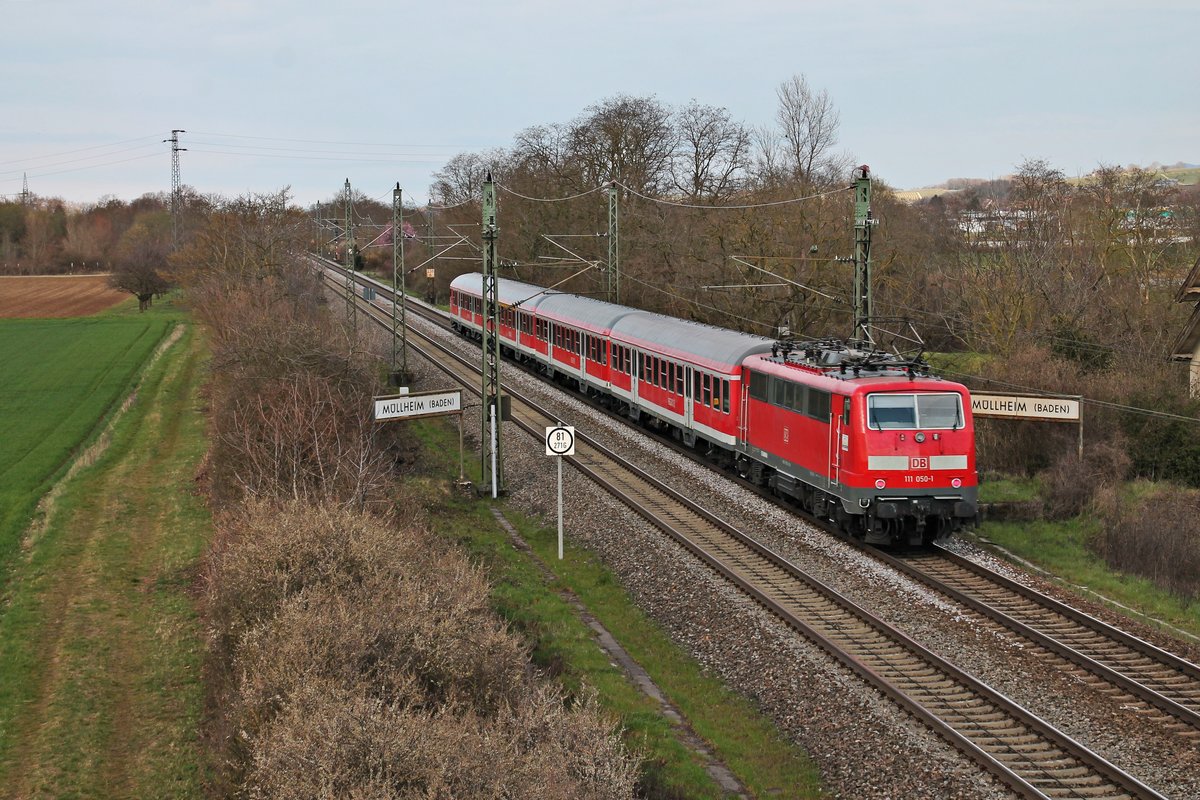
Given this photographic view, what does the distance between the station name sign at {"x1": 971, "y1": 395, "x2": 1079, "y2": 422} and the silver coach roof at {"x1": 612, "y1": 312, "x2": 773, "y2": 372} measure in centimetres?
450

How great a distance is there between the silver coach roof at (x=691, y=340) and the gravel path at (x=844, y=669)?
119 inches

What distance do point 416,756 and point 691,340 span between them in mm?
19973

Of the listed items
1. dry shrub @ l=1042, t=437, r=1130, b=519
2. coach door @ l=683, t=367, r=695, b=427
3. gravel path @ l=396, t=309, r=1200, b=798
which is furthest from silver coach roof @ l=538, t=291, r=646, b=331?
dry shrub @ l=1042, t=437, r=1130, b=519

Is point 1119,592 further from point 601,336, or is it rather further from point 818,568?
point 601,336

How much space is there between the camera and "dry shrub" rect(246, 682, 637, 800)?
7.09 m

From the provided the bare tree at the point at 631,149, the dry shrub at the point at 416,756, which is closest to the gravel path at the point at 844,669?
the dry shrub at the point at 416,756

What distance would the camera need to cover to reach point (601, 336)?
108 feet

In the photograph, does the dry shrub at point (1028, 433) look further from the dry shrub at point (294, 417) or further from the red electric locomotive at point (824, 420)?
the dry shrub at point (294, 417)

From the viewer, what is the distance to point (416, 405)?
22.8 m

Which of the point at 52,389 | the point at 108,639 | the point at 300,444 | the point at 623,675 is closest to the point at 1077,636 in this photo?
the point at 623,675

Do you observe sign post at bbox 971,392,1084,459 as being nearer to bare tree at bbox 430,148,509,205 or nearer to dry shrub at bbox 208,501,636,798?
dry shrub at bbox 208,501,636,798

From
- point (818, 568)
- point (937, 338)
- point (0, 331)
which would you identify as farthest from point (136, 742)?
point (0, 331)

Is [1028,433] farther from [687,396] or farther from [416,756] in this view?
[416,756]

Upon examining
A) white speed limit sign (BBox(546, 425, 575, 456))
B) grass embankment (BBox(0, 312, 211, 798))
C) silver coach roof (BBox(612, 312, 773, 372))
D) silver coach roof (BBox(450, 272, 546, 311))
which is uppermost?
silver coach roof (BBox(450, 272, 546, 311))
